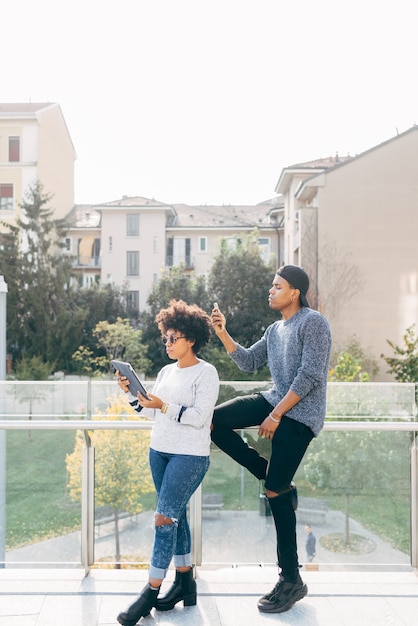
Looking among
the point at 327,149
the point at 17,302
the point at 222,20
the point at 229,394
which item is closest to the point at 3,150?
the point at 17,302

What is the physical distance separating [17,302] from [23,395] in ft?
74.4

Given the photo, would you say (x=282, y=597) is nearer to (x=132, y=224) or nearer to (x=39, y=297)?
(x=39, y=297)

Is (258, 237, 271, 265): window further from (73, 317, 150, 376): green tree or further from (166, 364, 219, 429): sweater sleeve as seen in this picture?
(166, 364, 219, 429): sweater sleeve

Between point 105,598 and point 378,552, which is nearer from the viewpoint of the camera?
point 105,598

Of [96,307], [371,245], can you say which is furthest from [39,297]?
[371,245]

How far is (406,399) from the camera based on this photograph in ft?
11.4

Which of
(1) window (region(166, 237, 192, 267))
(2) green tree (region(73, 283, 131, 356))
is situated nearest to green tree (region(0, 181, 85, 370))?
(2) green tree (region(73, 283, 131, 356))

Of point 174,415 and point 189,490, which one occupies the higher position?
point 174,415

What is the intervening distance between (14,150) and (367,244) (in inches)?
649

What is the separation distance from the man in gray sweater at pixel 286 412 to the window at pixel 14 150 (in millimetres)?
28720

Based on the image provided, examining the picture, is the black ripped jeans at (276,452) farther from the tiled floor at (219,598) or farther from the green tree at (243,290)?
the green tree at (243,290)

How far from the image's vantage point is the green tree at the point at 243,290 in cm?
2442

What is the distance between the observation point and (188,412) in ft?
9.15

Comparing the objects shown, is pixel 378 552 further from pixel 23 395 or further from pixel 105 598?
pixel 23 395
